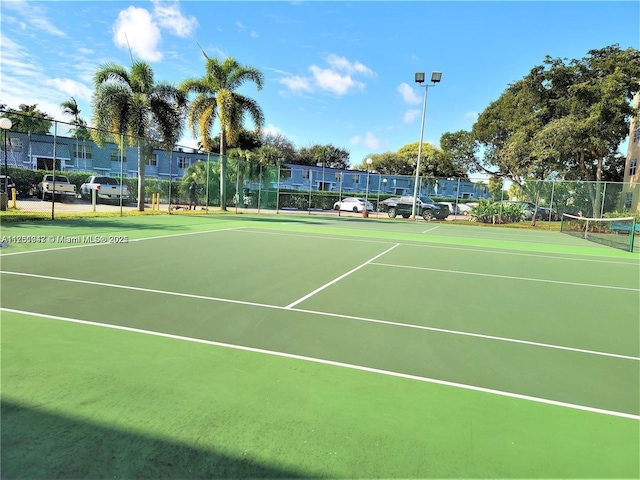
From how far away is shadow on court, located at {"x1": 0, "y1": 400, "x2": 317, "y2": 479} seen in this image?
2395 millimetres

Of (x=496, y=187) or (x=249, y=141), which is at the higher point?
(x=249, y=141)

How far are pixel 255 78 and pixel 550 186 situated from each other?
69.4ft

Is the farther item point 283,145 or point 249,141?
point 283,145

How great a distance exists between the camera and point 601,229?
2495 centimetres

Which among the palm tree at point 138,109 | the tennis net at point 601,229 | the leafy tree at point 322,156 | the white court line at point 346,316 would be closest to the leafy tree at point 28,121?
the palm tree at point 138,109

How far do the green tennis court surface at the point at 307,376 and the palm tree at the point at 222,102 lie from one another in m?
20.3

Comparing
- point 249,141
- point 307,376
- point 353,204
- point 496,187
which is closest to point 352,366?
point 307,376

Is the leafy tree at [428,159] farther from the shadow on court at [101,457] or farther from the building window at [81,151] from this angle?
the shadow on court at [101,457]

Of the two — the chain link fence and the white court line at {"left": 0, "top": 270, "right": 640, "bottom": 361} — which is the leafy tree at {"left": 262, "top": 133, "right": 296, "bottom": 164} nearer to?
the chain link fence

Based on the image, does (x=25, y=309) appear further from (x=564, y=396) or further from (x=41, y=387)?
(x=564, y=396)

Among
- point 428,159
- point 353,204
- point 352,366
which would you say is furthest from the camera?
point 428,159

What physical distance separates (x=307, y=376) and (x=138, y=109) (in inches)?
853

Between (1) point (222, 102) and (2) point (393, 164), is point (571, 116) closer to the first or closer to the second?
(1) point (222, 102)

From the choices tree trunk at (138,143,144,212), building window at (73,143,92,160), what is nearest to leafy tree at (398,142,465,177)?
tree trunk at (138,143,144,212)
